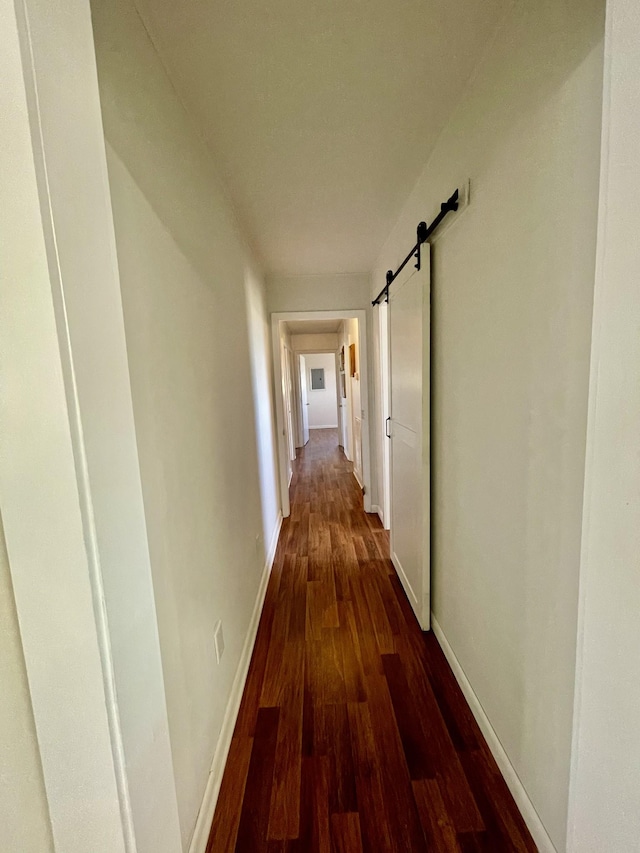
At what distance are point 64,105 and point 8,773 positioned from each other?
954 millimetres

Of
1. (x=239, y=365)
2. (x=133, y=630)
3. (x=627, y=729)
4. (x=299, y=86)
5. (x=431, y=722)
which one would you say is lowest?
(x=431, y=722)

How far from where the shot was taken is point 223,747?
120 cm

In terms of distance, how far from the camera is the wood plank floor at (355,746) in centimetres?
101

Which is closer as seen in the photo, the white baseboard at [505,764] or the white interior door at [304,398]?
the white baseboard at [505,764]

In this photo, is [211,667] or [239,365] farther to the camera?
[239,365]

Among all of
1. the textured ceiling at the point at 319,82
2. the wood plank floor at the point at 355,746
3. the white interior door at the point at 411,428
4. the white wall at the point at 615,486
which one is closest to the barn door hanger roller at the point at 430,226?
the white interior door at the point at 411,428

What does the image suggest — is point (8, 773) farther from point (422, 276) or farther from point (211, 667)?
point (422, 276)

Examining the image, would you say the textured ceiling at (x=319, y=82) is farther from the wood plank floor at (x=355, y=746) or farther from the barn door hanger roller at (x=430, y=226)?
the wood plank floor at (x=355, y=746)

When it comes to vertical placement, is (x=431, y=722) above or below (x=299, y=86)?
below

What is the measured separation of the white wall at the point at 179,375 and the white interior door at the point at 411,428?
36.7 inches

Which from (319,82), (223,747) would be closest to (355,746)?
(223,747)

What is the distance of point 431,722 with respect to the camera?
1.33 metres

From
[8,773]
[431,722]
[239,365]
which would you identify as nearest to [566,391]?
[8,773]

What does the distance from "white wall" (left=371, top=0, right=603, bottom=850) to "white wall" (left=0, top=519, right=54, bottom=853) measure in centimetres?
108
